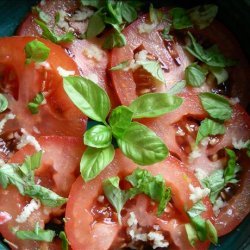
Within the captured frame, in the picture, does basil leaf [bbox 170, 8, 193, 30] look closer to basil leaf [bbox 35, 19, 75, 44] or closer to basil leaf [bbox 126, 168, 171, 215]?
basil leaf [bbox 35, 19, 75, 44]

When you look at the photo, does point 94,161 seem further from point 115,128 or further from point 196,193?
point 196,193

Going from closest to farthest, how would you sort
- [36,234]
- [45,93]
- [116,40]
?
[36,234]
[45,93]
[116,40]

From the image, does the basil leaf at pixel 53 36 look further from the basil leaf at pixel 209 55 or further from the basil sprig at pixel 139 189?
the basil sprig at pixel 139 189

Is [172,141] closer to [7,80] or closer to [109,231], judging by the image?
[109,231]

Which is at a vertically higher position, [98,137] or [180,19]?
[180,19]

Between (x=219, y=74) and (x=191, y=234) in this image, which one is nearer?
(x=191, y=234)

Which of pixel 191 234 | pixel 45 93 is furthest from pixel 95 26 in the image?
pixel 191 234

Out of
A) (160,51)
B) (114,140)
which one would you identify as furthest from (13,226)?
(160,51)
